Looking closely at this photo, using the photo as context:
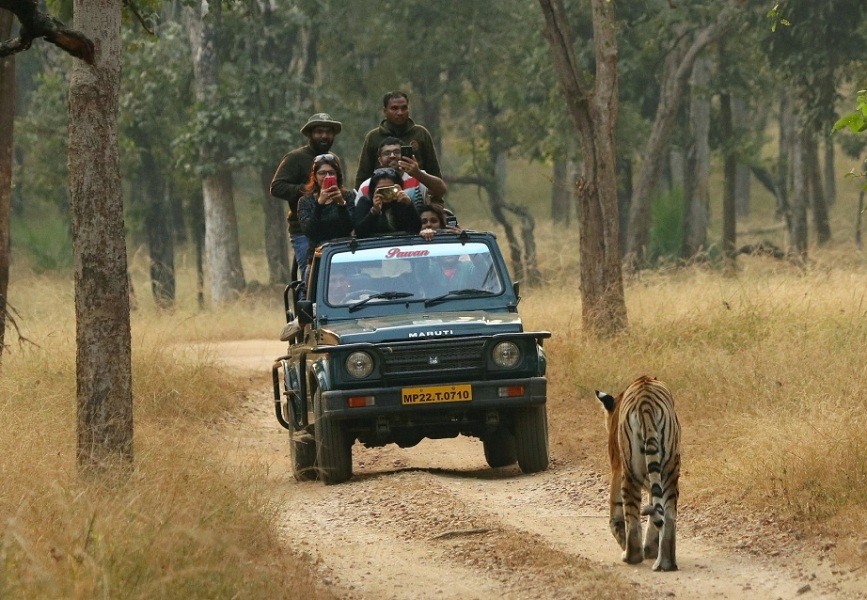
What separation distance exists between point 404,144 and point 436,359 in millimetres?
2922

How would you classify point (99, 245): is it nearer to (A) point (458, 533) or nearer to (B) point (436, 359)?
(A) point (458, 533)

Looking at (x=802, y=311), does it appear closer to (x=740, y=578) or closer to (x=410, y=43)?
(x=740, y=578)

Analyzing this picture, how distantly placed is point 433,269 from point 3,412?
334cm

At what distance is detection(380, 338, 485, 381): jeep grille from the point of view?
10375 mm

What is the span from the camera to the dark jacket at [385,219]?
12.0 meters

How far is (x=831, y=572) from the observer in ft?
24.0

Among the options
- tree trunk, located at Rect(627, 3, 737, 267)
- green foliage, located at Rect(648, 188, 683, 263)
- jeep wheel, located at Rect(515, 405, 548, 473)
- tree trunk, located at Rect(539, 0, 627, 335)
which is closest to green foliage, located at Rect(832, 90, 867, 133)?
jeep wheel, located at Rect(515, 405, 548, 473)

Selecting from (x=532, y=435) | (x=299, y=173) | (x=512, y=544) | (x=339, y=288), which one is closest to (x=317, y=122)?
(x=299, y=173)

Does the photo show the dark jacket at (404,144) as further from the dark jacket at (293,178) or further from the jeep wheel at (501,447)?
the jeep wheel at (501,447)

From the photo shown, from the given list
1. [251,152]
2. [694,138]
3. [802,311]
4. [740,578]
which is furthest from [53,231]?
[740,578]

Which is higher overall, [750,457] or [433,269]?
[433,269]

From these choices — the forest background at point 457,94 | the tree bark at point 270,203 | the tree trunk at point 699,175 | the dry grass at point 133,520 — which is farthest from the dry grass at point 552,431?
the tree bark at point 270,203

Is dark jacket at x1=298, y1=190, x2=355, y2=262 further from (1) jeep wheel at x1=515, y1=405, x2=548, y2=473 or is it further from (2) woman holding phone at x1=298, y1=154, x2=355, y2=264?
(1) jeep wheel at x1=515, y1=405, x2=548, y2=473

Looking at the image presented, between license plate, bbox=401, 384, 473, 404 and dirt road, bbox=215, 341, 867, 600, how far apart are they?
581 millimetres
